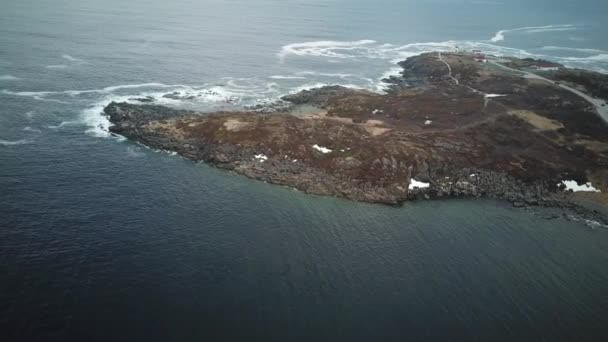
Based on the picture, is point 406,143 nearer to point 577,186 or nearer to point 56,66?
point 577,186

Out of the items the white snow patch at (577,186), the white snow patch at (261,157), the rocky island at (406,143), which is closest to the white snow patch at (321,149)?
the rocky island at (406,143)

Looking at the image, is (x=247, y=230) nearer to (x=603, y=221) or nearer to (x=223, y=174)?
(x=223, y=174)

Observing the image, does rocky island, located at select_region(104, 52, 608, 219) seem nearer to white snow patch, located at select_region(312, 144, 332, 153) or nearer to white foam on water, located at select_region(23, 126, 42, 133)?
white snow patch, located at select_region(312, 144, 332, 153)

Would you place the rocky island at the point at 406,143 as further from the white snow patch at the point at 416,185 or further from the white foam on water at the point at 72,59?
the white foam on water at the point at 72,59

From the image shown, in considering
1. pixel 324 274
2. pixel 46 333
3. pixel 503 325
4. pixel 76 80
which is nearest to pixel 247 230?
pixel 324 274

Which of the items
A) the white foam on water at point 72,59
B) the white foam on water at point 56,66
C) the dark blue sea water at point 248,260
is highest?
the white foam on water at point 72,59

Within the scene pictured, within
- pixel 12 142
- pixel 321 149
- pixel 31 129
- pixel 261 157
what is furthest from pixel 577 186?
pixel 31 129

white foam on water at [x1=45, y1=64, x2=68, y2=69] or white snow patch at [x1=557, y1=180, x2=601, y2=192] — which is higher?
white foam on water at [x1=45, y1=64, x2=68, y2=69]

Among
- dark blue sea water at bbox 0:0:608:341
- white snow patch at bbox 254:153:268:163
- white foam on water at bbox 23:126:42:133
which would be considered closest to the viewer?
dark blue sea water at bbox 0:0:608:341

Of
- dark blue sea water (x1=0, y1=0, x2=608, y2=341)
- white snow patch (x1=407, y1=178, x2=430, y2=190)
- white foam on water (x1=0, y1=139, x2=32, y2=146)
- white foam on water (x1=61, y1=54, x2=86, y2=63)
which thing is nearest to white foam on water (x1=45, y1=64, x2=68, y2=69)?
white foam on water (x1=61, y1=54, x2=86, y2=63)
